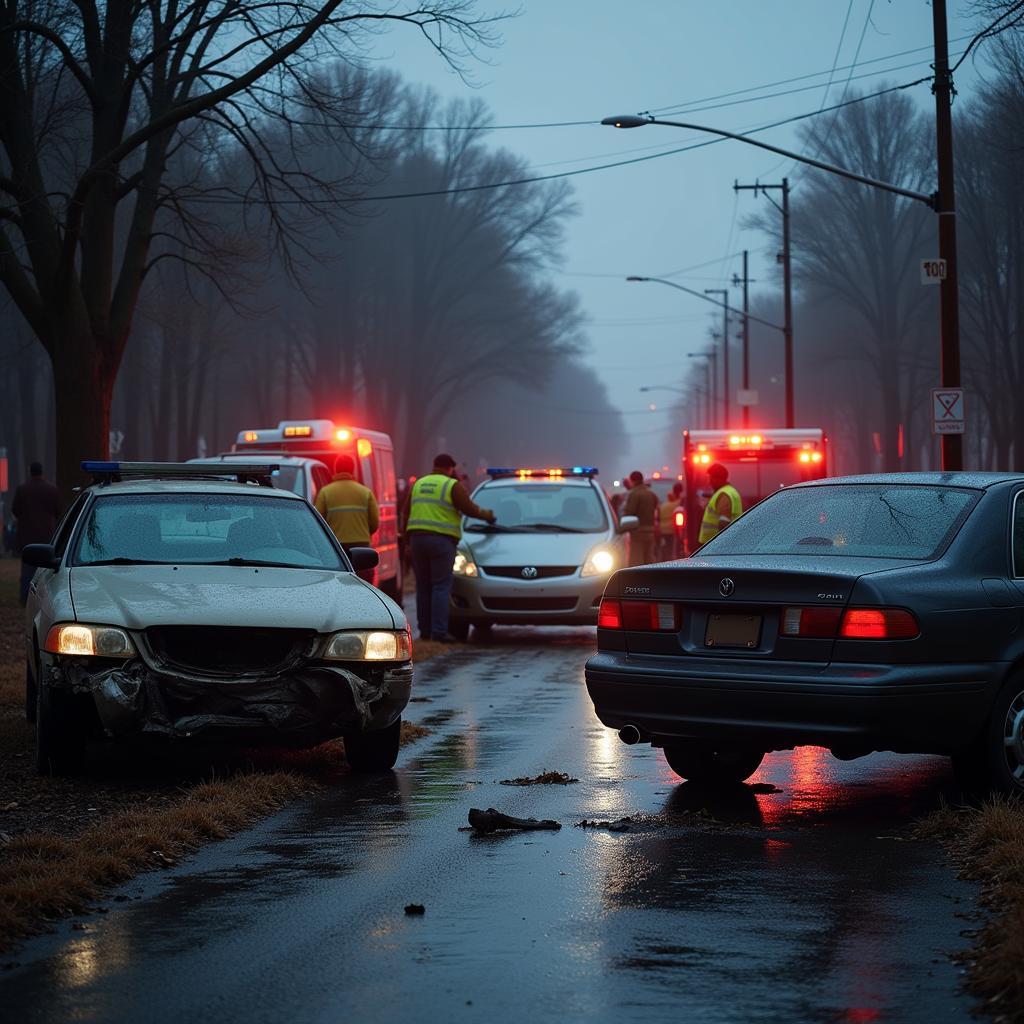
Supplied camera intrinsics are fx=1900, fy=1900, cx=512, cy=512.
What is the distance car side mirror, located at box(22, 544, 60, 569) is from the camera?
34.9 feet

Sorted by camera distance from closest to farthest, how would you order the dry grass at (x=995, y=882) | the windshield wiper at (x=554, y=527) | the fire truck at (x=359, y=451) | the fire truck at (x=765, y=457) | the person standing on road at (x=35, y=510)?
the dry grass at (x=995, y=882)
the windshield wiper at (x=554, y=527)
the fire truck at (x=359, y=451)
the person standing on road at (x=35, y=510)
the fire truck at (x=765, y=457)

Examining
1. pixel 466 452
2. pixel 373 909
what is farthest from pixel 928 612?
pixel 466 452

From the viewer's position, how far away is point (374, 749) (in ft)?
32.9

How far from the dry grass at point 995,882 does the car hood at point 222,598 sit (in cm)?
317

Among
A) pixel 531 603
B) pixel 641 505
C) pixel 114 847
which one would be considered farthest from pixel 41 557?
pixel 641 505

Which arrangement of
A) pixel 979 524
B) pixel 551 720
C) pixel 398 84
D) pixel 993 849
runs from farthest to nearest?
1. pixel 398 84
2. pixel 551 720
3. pixel 979 524
4. pixel 993 849

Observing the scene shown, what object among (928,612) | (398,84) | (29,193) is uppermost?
(398,84)

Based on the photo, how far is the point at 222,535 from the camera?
1097cm

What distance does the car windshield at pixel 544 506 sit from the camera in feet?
69.1

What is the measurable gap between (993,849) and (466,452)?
344ft

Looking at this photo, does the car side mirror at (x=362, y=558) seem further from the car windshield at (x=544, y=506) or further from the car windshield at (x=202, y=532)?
the car windshield at (x=544, y=506)

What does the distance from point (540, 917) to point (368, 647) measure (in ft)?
11.5

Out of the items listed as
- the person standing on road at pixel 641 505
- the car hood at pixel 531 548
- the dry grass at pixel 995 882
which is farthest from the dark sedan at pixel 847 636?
the person standing on road at pixel 641 505

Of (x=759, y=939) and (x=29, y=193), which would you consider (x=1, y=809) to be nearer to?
(x=759, y=939)
